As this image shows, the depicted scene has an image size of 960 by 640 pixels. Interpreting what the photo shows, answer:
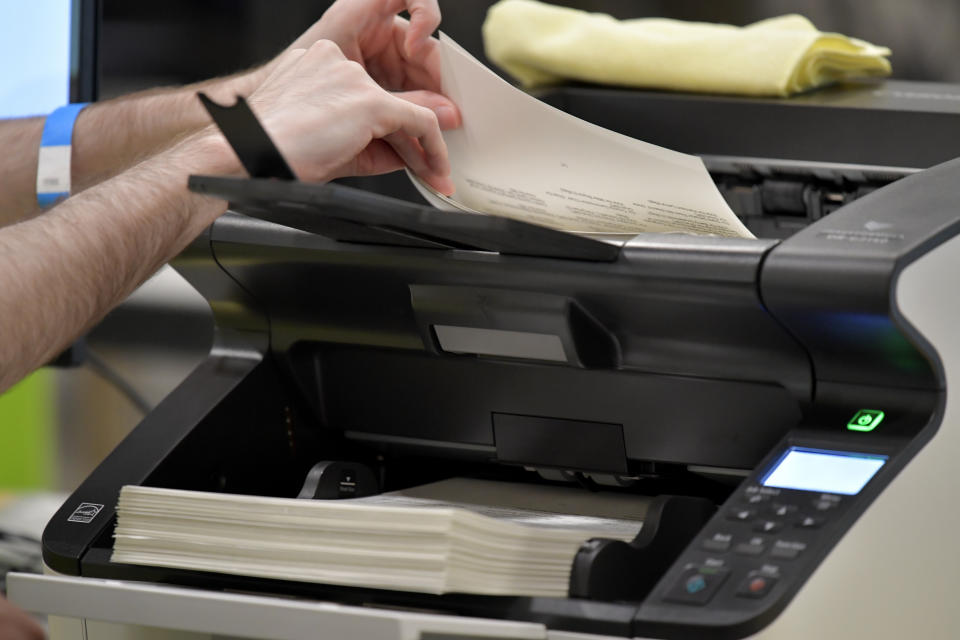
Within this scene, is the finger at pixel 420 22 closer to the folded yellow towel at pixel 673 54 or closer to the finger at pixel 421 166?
the finger at pixel 421 166

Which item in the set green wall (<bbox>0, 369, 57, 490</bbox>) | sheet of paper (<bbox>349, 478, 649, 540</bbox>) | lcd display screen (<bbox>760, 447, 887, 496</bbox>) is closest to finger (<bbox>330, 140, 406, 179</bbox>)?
sheet of paper (<bbox>349, 478, 649, 540</bbox>)

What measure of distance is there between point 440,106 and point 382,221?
0.65 ft

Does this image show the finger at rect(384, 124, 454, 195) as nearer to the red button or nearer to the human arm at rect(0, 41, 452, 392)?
the human arm at rect(0, 41, 452, 392)

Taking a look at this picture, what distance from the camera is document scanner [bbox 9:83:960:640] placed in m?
0.63

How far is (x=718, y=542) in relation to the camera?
2.09ft

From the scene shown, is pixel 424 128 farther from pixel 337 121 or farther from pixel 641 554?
pixel 641 554

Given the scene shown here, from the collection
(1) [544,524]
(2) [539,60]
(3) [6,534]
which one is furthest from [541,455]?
(3) [6,534]

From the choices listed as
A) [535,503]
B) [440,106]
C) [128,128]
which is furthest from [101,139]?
[535,503]

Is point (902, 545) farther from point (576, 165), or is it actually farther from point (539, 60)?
point (539, 60)

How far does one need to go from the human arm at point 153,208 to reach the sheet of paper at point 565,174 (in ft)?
0.10

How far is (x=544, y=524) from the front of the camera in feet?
2.37

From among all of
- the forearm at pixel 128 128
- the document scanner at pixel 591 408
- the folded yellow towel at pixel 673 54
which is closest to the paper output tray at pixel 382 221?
the document scanner at pixel 591 408

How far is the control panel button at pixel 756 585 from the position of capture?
0.60m

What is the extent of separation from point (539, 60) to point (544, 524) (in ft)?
1.93
